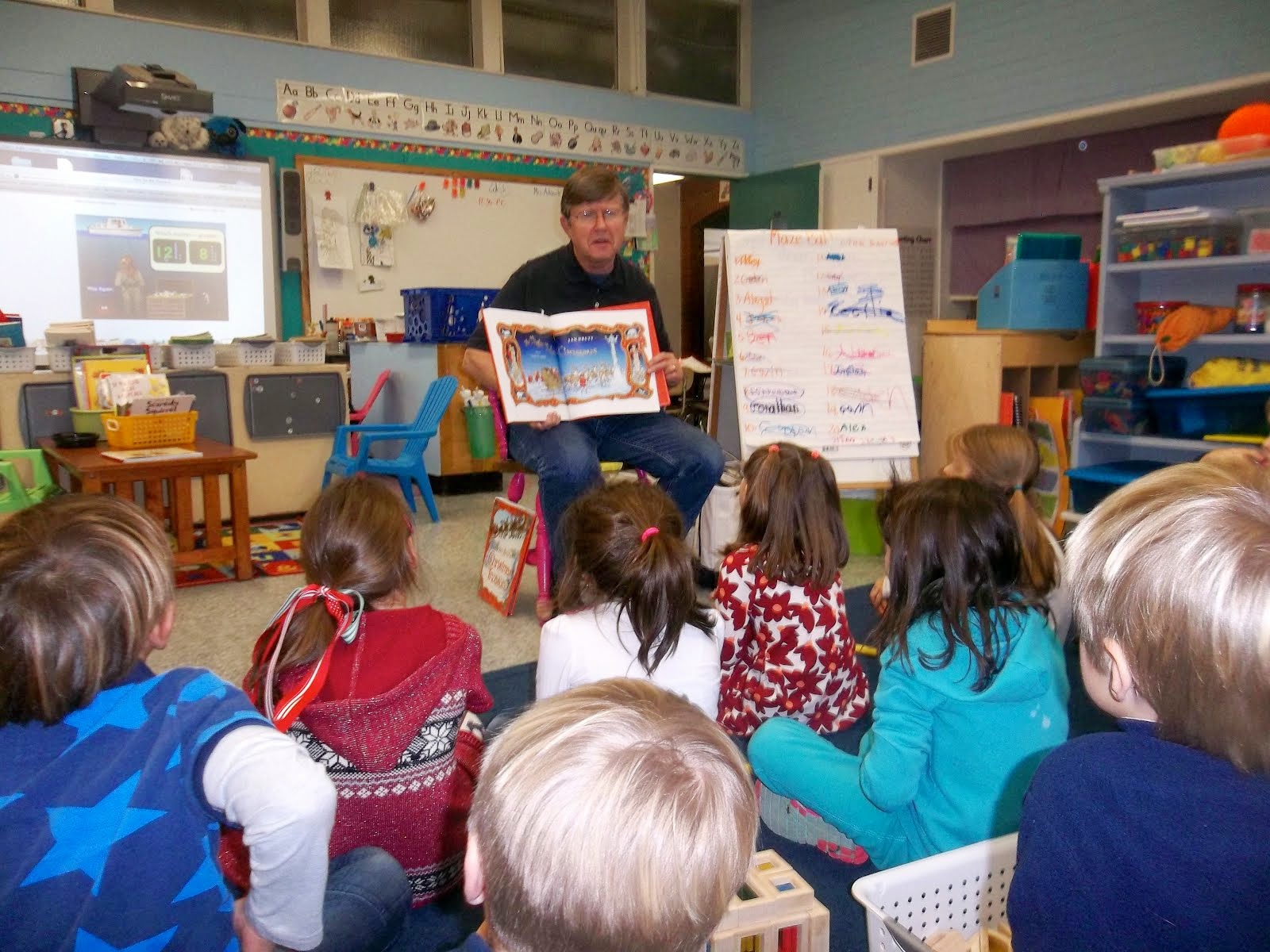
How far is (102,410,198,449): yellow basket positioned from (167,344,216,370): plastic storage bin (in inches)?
27.5

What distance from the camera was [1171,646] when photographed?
31.5 inches

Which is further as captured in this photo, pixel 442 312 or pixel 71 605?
pixel 442 312

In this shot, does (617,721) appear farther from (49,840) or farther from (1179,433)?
(1179,433)

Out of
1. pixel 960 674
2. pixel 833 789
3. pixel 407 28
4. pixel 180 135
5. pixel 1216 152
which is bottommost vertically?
pixel 833 789

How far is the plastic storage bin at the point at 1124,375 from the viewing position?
148 inches

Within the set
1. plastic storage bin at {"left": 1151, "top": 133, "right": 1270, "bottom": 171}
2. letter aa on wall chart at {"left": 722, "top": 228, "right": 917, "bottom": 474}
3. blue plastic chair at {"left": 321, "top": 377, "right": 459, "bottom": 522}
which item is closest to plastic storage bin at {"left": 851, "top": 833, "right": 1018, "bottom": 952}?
letter aa on wall chart at {"left": 722, "top": 228, "right": 917, "bottom": 474}

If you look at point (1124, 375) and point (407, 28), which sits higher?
point (407, 28)

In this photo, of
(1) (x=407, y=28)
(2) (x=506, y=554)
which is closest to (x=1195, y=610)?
(2) (x=506, y=554)

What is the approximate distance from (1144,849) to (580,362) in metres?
2.29

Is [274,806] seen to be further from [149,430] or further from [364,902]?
[149,430]

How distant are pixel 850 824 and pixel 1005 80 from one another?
5.26 metres

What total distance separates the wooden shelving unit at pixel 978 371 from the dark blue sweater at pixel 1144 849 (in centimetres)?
349

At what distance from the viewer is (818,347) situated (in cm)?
350

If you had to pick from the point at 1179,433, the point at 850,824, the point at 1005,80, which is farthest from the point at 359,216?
the point at 850,824
